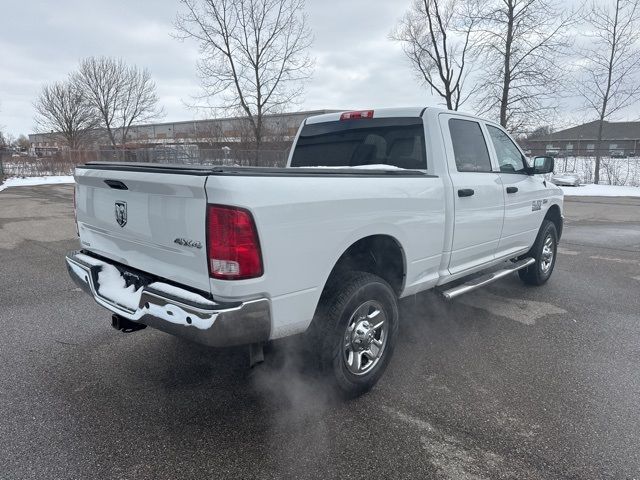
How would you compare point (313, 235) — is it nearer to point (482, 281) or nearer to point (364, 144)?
point (364, 144)

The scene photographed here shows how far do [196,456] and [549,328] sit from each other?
351 centimetres

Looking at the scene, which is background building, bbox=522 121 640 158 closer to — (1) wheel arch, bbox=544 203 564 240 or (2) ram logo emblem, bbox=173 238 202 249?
(1) wheel arch, bbox=544 203 564 240

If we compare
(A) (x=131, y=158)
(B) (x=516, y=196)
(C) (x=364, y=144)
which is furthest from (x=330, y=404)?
(A) (x=131, y=158)

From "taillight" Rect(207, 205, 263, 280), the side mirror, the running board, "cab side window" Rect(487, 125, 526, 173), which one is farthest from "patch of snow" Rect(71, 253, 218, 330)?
the side mirror

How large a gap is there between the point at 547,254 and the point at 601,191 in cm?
1933

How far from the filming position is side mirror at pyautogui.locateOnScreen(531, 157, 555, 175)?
16.0 feet

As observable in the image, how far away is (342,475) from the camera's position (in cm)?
229

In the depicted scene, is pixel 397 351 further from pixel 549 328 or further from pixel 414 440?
pixel 549 328

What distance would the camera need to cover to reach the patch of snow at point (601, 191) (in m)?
20.2

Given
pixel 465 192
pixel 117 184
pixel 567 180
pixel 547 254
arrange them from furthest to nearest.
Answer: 1. pixel 567 180
2. pixel 547 254
3. pixel 465 192
4. pixel 117 184

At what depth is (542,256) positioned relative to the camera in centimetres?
560

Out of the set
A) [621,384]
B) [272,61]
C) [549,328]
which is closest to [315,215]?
[621,384]

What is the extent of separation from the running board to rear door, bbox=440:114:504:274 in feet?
0.48

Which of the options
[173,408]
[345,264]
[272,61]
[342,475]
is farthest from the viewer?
[272,61]
